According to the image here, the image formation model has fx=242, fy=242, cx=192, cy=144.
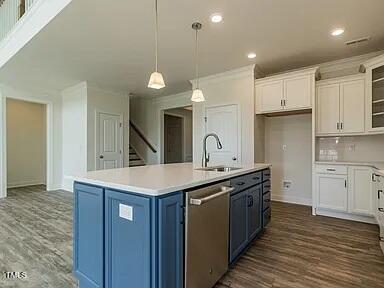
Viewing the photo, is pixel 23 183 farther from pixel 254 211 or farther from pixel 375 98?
pixel 375 98

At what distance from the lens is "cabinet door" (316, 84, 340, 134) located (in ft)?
13.0

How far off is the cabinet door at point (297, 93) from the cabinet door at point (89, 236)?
3552 millimetres

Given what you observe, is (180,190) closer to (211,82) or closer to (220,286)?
(220,286)

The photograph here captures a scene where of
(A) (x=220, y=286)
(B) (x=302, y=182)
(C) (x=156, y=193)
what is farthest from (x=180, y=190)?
(B) (x=302, y=182)

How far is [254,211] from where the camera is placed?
271cm

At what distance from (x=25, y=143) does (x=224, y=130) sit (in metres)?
5.99

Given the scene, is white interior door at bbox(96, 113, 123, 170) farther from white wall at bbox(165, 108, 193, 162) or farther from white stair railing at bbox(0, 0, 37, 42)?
white wall at bbox(165, 108, 193, 162)

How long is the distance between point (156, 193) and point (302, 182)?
4.08 m

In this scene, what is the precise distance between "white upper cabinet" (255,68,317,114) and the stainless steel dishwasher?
267 cm

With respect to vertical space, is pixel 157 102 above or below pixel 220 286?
above

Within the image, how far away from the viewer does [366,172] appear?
3.50m

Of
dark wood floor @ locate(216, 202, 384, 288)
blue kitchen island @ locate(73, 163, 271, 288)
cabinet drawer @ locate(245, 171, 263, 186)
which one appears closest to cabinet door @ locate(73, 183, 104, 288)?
blue kitchen island @ locate(73, 163, 271, 288)

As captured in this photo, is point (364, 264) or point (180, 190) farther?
point (364, 264)

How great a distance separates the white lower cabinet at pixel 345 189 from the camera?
138 inches
